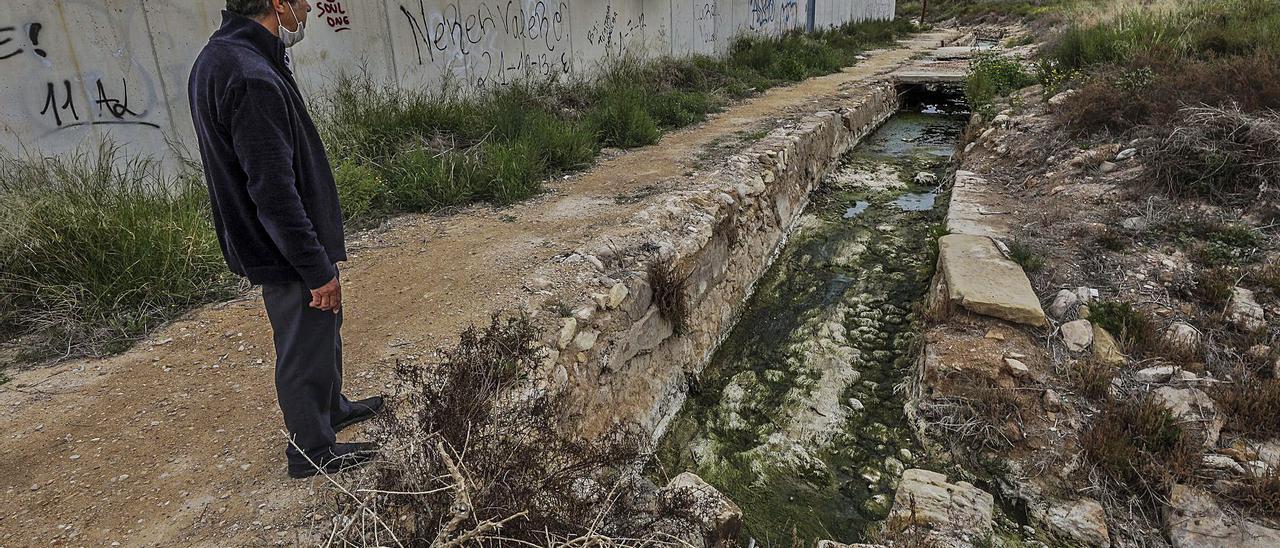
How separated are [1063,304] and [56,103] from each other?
6716mm

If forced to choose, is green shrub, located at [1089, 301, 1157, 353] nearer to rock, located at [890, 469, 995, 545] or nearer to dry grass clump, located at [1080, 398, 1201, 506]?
dry grass clump, located at [1080, 398, 1201, 506]

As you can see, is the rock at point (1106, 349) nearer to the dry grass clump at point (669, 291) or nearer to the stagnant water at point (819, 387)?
the stagnant water at point (819, 387)

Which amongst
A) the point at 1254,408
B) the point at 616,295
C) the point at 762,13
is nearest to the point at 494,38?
the point at 616,295

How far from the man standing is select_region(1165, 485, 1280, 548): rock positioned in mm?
3576

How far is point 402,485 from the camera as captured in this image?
211cm

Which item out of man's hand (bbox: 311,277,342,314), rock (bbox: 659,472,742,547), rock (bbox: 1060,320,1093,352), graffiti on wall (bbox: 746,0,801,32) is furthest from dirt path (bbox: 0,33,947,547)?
graffiti on wall (bbox: 746,0,801,32)

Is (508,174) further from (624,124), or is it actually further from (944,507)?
(944,507)

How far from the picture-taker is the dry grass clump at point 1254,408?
3359 mm

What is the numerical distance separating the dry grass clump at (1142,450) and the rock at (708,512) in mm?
1935

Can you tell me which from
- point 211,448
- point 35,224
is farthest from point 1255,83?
point 35,224

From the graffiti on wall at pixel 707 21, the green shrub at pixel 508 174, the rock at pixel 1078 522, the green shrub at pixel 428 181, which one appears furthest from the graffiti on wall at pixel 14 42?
the graffiti on wall at pixel 707 21

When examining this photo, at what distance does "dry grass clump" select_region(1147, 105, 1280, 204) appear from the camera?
17.3ft

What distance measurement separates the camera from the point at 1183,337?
156 inches

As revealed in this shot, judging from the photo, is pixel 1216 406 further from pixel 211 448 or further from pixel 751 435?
pixel 211 448
